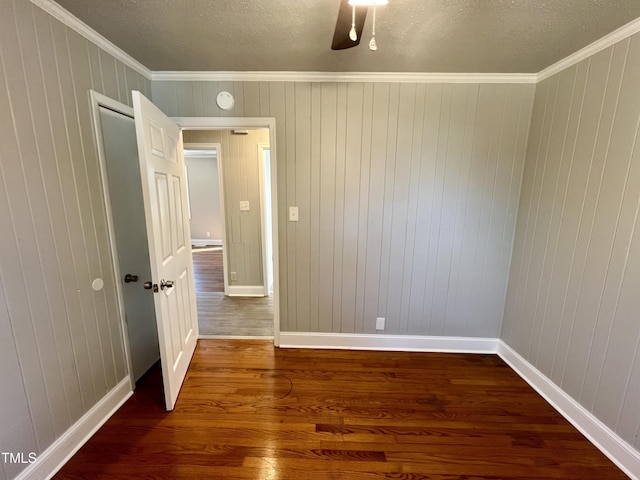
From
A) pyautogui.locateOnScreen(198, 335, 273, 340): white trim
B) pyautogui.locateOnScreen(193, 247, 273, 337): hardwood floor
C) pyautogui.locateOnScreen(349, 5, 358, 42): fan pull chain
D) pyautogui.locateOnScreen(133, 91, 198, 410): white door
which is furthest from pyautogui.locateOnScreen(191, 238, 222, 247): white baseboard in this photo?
pyautogui.locateOnScreen(349, 5, 358, 42): fan pull chain

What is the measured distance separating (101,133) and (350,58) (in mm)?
1659

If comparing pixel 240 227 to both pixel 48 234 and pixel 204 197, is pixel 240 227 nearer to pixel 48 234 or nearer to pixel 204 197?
pixel 48 234

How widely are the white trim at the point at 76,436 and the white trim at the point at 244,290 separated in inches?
75.3

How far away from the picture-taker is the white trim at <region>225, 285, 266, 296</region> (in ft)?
12.5

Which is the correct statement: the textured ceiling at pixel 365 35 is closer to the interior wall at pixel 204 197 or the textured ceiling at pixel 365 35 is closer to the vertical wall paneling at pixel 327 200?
the vertical wall paneling at pixel 327 200

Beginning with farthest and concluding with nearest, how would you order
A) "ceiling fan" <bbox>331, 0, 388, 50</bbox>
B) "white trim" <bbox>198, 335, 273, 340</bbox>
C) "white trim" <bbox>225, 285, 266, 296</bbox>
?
"white trim" <bbox>225, 285, 266, 296</bbox> → "white trim" <bbox>198, 335, 273, 340</bbox> → "ceiling fan" <bbox>331, 0, 388, 50</bbox>

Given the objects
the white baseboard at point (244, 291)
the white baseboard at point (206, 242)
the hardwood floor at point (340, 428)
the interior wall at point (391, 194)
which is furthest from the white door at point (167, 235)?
the white baseboard at point (206, 242)

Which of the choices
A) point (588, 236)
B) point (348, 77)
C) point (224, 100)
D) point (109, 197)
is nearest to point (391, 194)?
point (348, 77)

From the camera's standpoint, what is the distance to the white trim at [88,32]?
131 centimetres

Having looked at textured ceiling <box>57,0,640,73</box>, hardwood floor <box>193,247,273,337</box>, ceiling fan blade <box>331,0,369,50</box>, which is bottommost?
hardwood floor <box>193,247,273,337</box>

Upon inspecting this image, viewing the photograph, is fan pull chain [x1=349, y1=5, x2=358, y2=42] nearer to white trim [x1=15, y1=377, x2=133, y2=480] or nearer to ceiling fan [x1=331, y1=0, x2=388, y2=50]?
ceiling fan [x1=331, y1=0, x2=388, y2=50]

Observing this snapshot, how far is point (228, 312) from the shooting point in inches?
129

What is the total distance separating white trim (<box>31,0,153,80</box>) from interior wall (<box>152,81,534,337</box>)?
26 centimetres

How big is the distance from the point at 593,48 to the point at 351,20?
1.61 m
